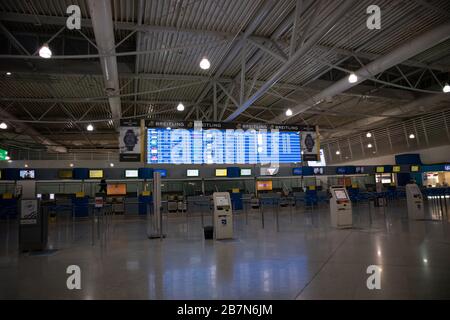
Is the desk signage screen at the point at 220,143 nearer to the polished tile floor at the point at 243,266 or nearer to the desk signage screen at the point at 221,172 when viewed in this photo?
the polished tile floor at the point at 243,266

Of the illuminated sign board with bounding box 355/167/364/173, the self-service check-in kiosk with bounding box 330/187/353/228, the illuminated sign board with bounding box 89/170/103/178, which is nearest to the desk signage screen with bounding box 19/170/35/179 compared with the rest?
the illuminated sign board with bounding box 89/170/103/178

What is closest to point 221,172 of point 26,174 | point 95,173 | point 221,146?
point 221,146

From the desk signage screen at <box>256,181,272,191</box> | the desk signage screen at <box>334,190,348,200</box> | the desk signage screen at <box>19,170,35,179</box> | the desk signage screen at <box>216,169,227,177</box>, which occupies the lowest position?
the desk signage screen at <box>334,190,348,200</box>

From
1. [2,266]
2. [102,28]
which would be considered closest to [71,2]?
[102,28]

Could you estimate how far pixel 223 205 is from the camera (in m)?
7.84

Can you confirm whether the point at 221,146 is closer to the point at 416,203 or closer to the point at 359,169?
the point at 416,203

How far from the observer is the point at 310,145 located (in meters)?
12.4

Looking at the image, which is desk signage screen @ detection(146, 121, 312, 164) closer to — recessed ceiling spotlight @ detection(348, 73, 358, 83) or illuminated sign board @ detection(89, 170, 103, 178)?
recessed ceiling spotlight @ detection(348, 73, 358, 83)

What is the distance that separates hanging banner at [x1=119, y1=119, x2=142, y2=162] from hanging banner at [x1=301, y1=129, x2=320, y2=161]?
21.3ft

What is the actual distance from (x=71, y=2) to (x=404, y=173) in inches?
850

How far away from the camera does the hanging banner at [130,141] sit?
1027 centimetres

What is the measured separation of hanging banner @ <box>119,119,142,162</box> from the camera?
10266 mm

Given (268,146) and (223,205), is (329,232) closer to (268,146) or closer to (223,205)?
(223,205)

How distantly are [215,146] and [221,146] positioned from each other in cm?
23
